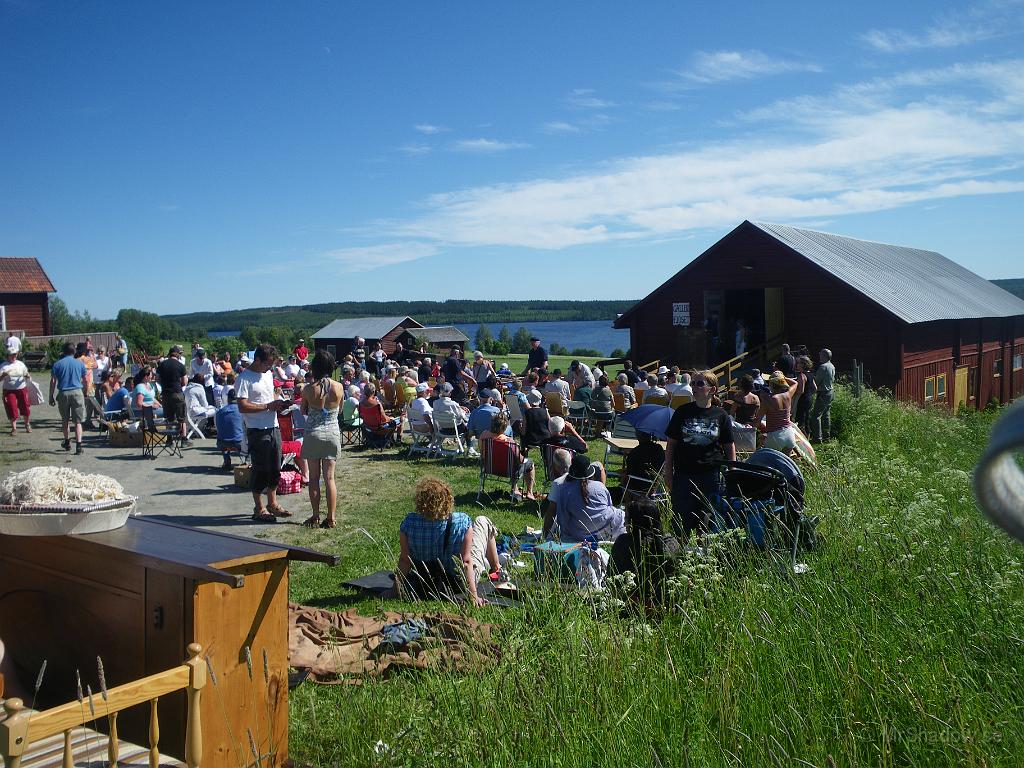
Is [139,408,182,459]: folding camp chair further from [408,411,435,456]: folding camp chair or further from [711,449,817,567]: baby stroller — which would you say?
[711,449,817,567]: baby stroller

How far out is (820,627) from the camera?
3.50m

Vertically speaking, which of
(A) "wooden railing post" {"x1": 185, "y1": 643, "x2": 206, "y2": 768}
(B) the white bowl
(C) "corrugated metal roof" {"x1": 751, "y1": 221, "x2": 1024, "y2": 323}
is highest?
(C) "corrugated metal roof" {"x1": 751, "y1": 221, "x2": 1024, "y2": 323}

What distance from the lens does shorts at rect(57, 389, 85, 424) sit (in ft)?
45.3

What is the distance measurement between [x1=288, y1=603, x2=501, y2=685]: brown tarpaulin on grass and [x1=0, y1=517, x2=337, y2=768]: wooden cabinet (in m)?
0.51

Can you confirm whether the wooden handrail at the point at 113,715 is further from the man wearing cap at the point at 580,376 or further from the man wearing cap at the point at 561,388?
the man wearing cap at the point at 580,376

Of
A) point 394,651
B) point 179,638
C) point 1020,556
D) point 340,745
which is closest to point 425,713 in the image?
point 340,745

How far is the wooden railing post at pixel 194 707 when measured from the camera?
9.73 feet

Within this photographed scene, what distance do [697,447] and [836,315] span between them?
19518mm

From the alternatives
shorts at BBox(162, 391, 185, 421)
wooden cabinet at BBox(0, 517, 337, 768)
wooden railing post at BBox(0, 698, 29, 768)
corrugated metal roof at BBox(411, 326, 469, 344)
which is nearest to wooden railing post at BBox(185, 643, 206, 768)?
wooden cabinet at BBox(0, 517, 337, 768)

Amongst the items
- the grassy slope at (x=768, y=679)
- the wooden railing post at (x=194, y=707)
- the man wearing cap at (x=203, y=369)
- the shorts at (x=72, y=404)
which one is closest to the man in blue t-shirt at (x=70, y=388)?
the shorts at (x=72, y=404)

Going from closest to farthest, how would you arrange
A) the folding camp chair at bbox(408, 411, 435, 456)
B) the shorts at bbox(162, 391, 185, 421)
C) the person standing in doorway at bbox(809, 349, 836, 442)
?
1. the person standing in doorway at bbox(809, 349, 836, 442)
2. the folding camp chair at bbox(408, 411, 435, 456)
3. the shorts at bbox(162, 391, 185, 421)

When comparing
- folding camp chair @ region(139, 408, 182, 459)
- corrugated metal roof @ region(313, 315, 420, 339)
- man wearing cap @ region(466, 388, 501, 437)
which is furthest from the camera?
corrugated metal roof @ region(313, 315, 420, 339)

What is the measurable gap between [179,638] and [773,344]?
2477 cm

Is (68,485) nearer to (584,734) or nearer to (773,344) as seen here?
(584,734)
